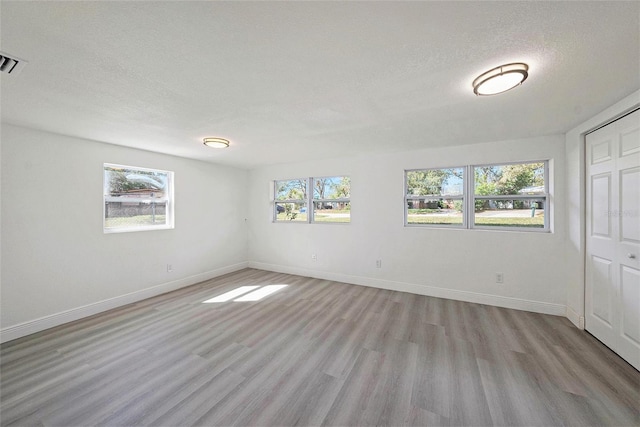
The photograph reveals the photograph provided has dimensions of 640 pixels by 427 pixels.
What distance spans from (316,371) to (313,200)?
11.0ft

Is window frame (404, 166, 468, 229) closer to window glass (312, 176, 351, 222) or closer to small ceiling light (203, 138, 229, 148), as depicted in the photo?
window glass (312, 176, 351, 222)

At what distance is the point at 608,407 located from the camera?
1.62 m

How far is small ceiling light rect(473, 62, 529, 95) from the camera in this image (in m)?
1.55

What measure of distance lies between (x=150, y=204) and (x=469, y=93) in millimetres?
4668

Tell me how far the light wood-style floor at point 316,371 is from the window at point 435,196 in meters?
1.44

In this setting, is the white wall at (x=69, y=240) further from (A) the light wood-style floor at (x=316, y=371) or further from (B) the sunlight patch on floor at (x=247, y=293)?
(B) the sunlight patch on floor at (x=247, y=293)

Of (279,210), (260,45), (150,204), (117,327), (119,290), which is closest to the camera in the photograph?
(260,45)

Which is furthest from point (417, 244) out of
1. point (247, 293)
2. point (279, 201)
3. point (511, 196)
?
point (279, 201)

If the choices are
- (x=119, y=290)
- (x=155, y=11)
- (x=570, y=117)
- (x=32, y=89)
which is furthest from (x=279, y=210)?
(x=570, y=117)

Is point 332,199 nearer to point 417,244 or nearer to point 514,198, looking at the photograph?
point 417,244

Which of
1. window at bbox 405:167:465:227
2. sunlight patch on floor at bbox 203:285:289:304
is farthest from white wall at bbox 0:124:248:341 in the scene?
window at bbox 405:167:465:227

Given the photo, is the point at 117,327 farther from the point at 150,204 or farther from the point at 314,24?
the point at 314,24

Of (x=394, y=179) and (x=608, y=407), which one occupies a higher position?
(x=394, y=179)

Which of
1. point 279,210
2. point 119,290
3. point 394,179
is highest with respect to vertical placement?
point 394,179
